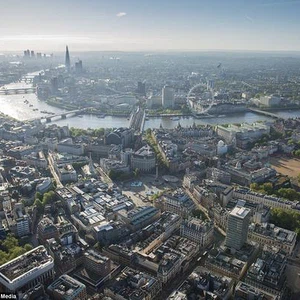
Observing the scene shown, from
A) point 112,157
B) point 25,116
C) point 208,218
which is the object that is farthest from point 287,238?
point 25,116

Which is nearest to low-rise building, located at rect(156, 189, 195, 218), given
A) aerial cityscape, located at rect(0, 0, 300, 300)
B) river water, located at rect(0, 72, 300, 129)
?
aerial cityscape, located at rect(0, 0, 300, 300)

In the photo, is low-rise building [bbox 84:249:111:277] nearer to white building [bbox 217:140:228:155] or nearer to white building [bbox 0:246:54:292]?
white building [bbox 0:246:54:292]

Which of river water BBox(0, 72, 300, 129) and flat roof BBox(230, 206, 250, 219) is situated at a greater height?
flat roof BBox(230, 206, 250, 219)

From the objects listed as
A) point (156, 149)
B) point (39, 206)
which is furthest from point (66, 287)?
point (156, 149)

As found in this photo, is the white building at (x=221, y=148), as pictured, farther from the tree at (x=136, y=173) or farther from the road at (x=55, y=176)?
the road at (x=55, y=176)

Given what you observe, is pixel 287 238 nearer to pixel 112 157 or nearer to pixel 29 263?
pixel 29 263

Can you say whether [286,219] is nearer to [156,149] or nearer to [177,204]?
[177,204]
